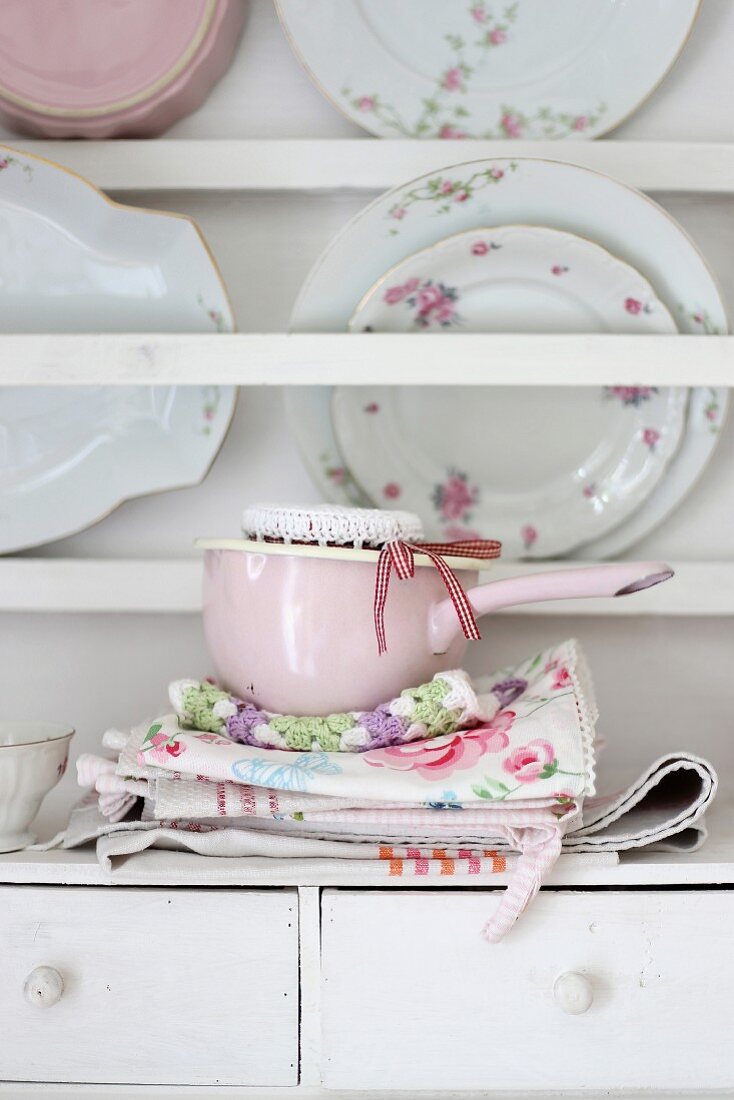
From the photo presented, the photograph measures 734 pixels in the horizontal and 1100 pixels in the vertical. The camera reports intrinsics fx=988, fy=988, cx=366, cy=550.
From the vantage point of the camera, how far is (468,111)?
90 cm

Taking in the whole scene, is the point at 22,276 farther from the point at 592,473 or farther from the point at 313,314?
the point at 592,473

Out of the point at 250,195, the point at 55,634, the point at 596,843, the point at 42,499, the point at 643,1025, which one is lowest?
the point at 643,1025

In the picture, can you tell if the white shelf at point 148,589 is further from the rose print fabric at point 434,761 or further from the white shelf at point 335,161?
the white shelf at point 335,161

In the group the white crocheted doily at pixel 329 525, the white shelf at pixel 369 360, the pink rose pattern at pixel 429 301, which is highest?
the pink rose pattern at pixel 429 301

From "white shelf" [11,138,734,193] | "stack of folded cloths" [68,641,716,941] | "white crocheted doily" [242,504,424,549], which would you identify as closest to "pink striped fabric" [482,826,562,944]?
"stack of folded cloths" [68,641,716,941]

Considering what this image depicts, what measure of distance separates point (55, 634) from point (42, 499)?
0.45ft

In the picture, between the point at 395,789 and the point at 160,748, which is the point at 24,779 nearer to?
the point at 160,748

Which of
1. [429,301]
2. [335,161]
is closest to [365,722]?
[429,301]

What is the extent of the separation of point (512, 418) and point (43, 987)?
1.99 ft

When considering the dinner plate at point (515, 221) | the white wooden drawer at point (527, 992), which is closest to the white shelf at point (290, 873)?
the white wooden drawer at point (527, 992)

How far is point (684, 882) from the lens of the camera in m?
0.61

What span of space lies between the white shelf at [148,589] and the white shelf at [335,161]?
0.34 meters

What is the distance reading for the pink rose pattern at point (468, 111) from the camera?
A: 0.89 meters

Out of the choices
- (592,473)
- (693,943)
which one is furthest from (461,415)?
(693,943)
